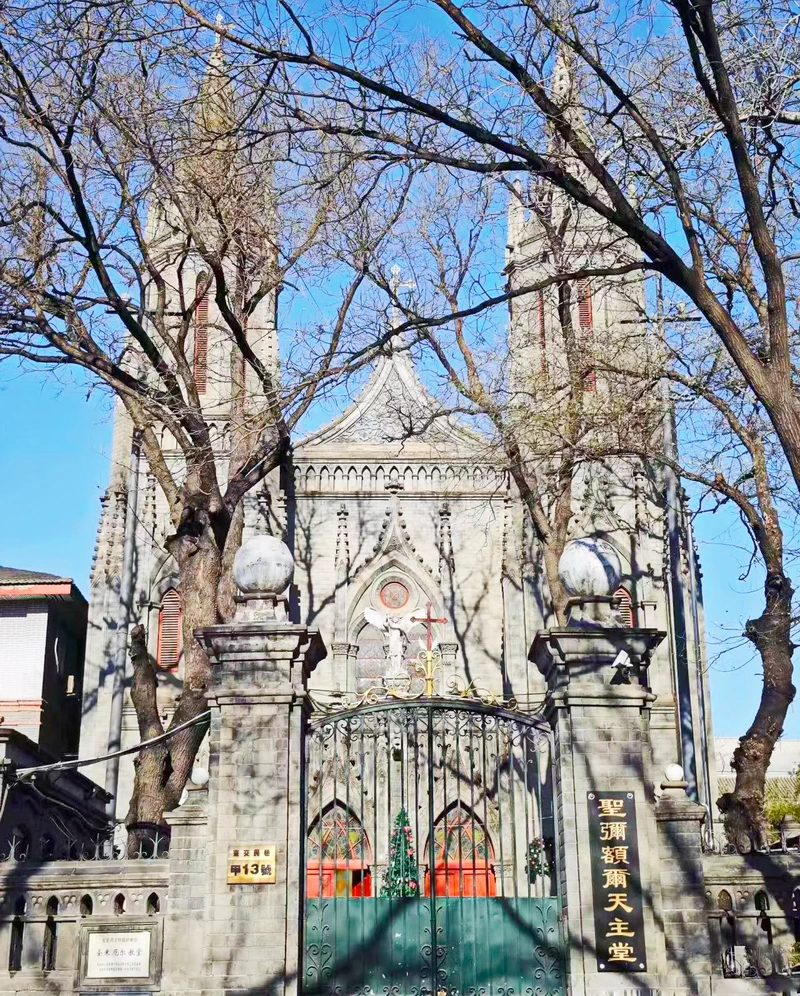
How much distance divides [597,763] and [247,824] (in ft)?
11.2

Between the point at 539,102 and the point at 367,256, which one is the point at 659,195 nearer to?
the point at 539,102

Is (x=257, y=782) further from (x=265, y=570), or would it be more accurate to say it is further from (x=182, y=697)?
(x=182, y=697)

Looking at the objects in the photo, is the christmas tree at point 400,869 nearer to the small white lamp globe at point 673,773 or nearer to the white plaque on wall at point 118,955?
the white plaque on wall at point 118,955

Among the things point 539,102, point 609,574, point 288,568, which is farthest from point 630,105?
point 288,568

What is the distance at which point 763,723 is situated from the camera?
1592 centimetres

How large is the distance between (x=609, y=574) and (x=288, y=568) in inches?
130

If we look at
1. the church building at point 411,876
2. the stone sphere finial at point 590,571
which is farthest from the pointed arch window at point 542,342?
the church building at point 411,876

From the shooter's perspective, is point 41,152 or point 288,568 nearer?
point 288,568

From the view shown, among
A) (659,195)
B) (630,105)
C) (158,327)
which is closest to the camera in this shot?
(630,105)

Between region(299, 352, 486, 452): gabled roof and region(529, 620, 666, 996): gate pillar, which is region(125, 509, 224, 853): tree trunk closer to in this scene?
region(529, 620, 666, 996): gate pillar

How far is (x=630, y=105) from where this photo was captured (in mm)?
11125

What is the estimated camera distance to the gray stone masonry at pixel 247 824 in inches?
472

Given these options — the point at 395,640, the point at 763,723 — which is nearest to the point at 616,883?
the point at 763,723

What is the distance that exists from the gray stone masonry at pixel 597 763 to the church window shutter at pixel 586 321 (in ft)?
17.5
